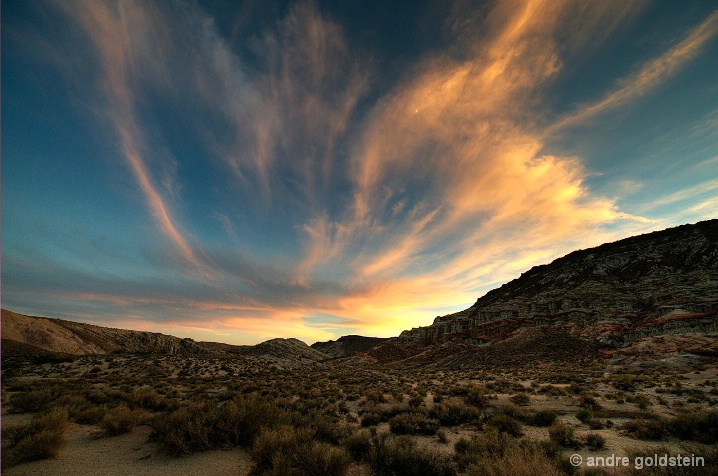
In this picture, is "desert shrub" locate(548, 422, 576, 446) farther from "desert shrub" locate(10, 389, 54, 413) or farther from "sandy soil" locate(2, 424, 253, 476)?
"desert shrub" locate(10, 389, 54, 413)

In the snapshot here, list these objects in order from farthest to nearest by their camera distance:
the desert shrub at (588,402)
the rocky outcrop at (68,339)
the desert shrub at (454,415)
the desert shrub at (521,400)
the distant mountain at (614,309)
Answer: the rocky outcrop at (68,339)
the distant mountain at (614,309)
the desert shrub at (521,400)
the desert shrub at (588,402)
the desert shrub at (454,415)

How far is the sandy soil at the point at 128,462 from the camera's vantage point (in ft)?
24.6

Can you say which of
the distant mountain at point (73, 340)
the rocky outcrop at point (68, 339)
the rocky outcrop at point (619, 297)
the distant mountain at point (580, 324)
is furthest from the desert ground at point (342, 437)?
the rocky outcrop at point (68, 339)

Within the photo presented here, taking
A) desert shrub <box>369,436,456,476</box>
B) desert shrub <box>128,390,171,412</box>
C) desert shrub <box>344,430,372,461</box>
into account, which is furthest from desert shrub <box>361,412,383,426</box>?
desert shrub <box>128,390,171,412</box>

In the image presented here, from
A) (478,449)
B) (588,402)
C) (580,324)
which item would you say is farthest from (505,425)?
(580,324)

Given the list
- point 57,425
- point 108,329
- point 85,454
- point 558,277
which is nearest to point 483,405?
point 85,454

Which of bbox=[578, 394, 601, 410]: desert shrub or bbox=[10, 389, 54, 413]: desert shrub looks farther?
bbox=[578, 394, 601, 410]: desert shrub

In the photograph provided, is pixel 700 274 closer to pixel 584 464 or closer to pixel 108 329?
pixel 584 464

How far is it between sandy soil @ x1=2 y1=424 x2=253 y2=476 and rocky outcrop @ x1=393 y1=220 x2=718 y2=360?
5195 cm

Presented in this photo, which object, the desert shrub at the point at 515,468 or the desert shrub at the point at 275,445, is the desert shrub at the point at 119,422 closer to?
the desert shrub at the point at 275,445

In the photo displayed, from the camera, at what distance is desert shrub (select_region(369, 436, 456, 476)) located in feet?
23.1

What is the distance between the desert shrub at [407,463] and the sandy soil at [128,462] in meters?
3.31

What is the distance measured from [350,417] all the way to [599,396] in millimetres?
14649

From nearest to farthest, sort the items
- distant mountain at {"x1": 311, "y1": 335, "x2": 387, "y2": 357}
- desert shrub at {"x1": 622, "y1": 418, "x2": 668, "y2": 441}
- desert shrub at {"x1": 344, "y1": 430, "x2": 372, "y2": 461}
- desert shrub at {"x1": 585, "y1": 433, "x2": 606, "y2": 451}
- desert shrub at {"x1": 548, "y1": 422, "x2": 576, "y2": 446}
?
desert shrub at {"x1": 344, "y1": 430, "x2": 372, "y2": 461} → desert shrub at {"x1": 585, "y1": 433, "x2": 606, "y2": 451} → desert shrub at {"x1": 548, "y1": 422, "x2": 576, "y2": 446} → desert shrub at {"x1": 622, "y1": 418, "x2": 668, "y2": 441} → distant mountain at {"x1": 311, "y1": 335, "x2": 387, "y2": 357}
